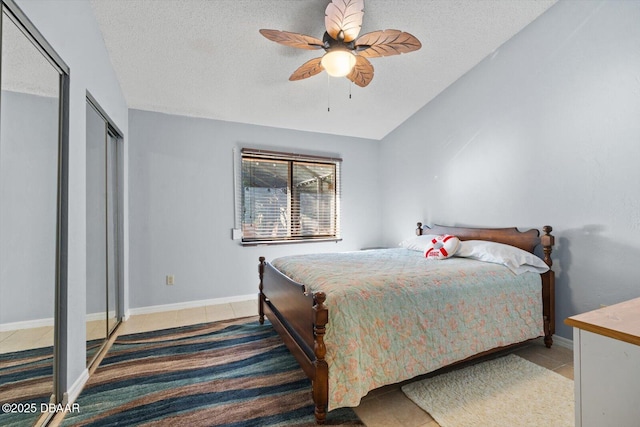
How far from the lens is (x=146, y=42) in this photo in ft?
8.41

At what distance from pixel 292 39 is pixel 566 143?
2468mm

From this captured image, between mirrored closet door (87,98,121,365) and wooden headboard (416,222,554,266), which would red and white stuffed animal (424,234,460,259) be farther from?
mirrored closet door (87,98,121,365)

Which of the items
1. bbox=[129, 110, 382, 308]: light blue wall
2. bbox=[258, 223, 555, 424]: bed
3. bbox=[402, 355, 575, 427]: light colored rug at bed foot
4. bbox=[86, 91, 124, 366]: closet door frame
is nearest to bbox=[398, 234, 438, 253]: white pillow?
bbox=[258, 223, 555, 424]: bed

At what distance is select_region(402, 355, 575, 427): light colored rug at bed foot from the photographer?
160 centimetres

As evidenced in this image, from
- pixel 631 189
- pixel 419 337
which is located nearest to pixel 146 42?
pixel 419 337

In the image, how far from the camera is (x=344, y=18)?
6.34 ft

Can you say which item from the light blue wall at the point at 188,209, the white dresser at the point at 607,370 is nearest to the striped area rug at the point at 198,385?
the light blue wall at the point at 188,209

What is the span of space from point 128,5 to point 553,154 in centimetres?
379

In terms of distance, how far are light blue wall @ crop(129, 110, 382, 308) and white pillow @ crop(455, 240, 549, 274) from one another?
2380mm

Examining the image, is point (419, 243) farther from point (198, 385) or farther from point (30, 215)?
point (30, 215)

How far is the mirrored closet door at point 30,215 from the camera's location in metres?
1.27

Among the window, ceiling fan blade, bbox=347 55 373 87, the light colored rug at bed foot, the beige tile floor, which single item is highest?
ceiling fan blade, bbox=347 55 373 87

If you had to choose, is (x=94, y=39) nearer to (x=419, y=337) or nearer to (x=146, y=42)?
(x=146, y=42)

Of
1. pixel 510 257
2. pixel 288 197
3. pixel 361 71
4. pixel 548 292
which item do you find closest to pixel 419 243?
pixel 510 257
